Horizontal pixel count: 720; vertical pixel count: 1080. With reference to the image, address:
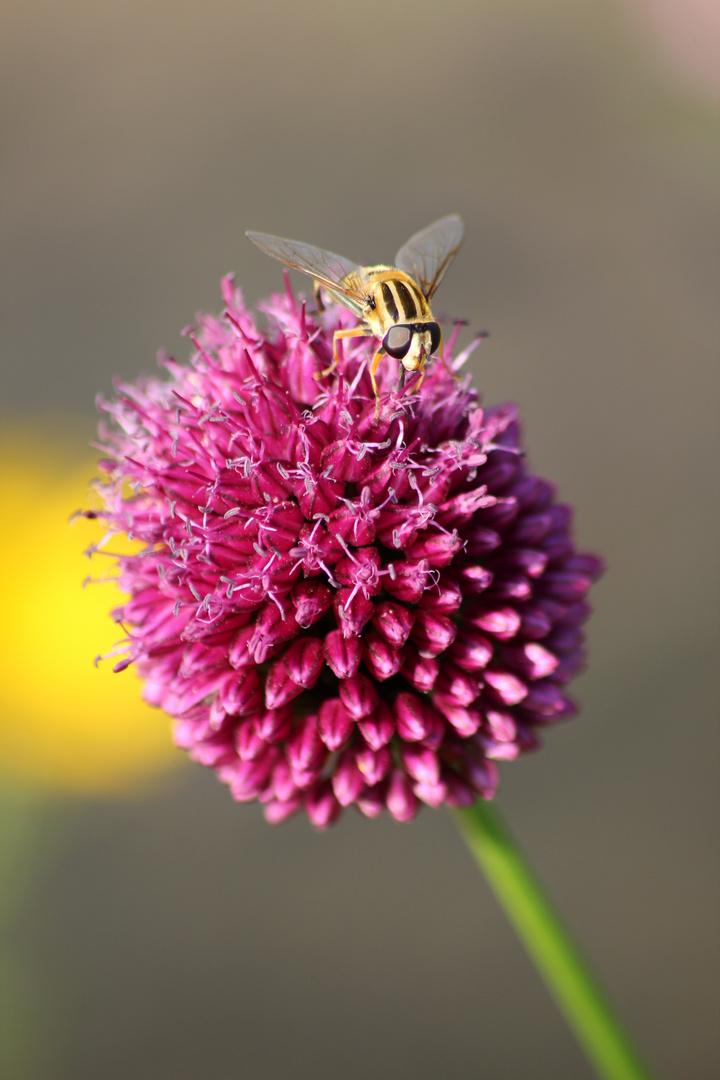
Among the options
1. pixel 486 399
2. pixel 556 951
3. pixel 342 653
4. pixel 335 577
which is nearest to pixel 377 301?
pixel 335 577

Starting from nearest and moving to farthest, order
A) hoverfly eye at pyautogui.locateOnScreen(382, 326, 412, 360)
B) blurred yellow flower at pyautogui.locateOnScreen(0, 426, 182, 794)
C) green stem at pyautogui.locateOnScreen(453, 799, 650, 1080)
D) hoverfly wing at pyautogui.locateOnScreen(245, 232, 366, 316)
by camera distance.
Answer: hoverfly eye at pyautogui.locateOnScreen(382, 326, 412, 360), hoverfly wing at pyautogui.locateOnScreen(245, 232, 366, 316), green stem at pyautogui.locateOnScreen(453, 799, 650, 1080), blurred yellow flower at pyautogui.locateOnScreen(0, 426, 182, 794)

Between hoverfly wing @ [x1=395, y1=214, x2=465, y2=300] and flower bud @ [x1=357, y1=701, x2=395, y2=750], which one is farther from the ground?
hoverfly wing @ [x1=395, y1=214, x2=465, y2=300]

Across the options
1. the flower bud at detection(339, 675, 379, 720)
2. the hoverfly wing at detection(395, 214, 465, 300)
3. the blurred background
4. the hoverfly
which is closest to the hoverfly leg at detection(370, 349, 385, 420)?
the hoverfly

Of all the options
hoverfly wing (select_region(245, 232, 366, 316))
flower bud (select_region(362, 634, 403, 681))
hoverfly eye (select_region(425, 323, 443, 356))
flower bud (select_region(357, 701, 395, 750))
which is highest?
hoverfly wing (select_region(245, 232, 366, 316))

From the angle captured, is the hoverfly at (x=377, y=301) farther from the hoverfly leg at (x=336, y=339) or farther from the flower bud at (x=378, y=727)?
the flower bud at (x=378, y=727)

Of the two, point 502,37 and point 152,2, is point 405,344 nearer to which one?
point 502,37

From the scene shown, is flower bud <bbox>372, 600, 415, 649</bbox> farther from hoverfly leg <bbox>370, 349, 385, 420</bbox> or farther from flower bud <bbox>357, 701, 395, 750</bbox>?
hoverfly leg <bbox>370, 349, 385, 420</bbox>

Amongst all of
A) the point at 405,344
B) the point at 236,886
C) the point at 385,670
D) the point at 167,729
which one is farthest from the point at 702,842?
the point at 405,344
